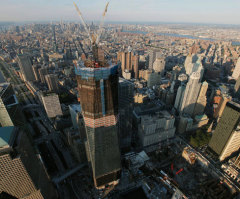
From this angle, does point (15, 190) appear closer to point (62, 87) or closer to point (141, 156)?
point (141, 156)

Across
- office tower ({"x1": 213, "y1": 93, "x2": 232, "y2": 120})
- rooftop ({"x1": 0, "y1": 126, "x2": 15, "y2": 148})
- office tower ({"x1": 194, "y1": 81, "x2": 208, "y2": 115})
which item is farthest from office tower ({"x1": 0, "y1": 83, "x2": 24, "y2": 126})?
office tower ({"x1": 213, "y1": 93, "x2": 232, "y2": 120})

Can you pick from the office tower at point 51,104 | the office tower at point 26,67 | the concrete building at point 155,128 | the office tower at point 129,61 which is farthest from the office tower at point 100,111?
the office tower at point 26,67

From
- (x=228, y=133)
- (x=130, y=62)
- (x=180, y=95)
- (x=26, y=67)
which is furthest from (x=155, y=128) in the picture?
(x=26, y=67)

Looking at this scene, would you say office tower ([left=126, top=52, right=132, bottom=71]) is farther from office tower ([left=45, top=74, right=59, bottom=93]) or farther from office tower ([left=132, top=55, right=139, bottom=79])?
office tower ([left=45, top=74, right=59, bottom=93])

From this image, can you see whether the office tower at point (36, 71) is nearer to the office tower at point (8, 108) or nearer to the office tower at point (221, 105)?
the office tower at point (8, 108)

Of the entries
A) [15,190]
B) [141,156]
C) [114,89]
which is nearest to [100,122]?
[114,89]

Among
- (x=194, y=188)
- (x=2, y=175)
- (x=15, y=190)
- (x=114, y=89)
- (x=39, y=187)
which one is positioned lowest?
(x=194, y=188)
